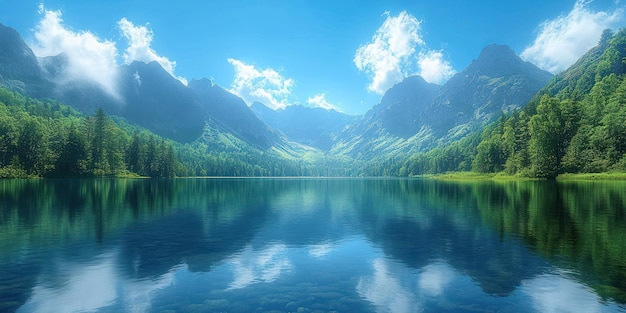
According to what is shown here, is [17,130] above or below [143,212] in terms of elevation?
above

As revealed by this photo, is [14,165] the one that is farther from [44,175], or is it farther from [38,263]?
[38,263]

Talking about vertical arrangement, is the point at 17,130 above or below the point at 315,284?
above

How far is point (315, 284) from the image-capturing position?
19469mm

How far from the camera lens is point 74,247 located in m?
27.2

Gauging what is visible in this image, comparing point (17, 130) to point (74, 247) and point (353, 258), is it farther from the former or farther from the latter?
point (353, 258)

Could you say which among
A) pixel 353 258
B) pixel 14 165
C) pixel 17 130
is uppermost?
pixel 17 130

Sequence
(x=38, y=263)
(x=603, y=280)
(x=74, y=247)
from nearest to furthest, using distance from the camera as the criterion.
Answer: (x=603, y=280) < (x=38, y=263) < (x=74, y=247)

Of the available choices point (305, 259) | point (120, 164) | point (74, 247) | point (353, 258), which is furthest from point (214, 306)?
point (120, 164)

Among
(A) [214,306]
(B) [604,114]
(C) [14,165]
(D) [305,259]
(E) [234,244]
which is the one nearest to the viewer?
(A) [214,306]

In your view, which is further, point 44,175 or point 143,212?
point 44,175

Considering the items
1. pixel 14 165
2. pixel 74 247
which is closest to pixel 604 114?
pixel 74 247

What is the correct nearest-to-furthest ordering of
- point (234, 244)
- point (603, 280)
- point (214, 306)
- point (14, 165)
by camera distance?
point (214, 306) < point (603, 280) < point (234, 244) < point (14, 165)

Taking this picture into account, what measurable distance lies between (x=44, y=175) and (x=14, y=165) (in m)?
11.7

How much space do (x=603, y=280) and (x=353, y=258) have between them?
14224 millimetres
